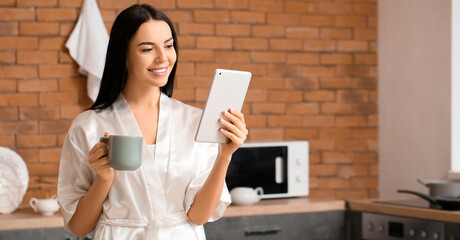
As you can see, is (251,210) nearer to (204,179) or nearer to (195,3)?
(195,3)

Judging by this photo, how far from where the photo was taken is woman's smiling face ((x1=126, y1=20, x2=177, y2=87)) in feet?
5.61

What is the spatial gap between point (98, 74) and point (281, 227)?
4.09 ft

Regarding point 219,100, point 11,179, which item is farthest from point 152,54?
point 11,179

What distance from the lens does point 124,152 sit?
1498 millimetres

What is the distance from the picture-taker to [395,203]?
3.35 m

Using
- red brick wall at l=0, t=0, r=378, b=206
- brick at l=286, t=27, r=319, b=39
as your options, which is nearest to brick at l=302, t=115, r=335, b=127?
red brick wall at l=0, t=0, r=378, b=206

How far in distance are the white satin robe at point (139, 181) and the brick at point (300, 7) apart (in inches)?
91.2

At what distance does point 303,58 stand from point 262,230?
118cm

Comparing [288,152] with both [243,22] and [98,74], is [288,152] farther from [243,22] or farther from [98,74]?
[98,74]

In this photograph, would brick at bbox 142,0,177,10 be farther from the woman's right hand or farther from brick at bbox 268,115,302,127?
the woman's right hand

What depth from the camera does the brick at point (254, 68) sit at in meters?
3.85

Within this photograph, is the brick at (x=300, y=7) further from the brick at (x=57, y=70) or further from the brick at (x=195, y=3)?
the brick at (x=57, y=70)

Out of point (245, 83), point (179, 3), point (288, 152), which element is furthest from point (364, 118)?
point (245, 83)

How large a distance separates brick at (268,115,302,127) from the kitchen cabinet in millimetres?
675
